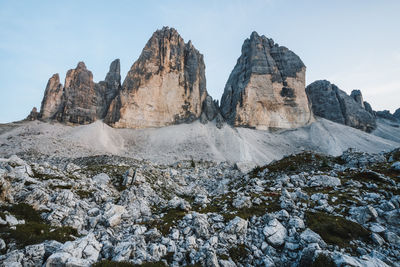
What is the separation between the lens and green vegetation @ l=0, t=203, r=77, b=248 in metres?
7.86

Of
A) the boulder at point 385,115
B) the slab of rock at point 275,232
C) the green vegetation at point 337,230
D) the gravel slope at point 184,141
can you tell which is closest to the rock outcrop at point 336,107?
the gravel slope at point 184,141

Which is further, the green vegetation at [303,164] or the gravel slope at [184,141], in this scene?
the gravel slope at [184,141]

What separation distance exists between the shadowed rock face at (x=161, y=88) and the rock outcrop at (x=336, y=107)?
77850 mm

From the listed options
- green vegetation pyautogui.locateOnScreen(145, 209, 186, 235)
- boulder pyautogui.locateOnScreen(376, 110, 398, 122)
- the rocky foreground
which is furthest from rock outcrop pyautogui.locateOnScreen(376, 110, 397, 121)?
green vegetation pyautogui.locateOnScreen(145, 209, 186, 235)

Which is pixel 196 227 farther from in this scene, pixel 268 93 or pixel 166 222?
pixel 268 93

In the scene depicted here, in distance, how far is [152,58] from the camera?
103m

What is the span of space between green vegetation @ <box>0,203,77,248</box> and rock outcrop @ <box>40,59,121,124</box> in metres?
95.1

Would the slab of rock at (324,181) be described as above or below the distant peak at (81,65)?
below

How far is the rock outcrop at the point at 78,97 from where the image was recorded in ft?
307

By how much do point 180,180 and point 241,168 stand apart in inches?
686

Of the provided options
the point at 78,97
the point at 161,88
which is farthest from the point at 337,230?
the point at 78,97

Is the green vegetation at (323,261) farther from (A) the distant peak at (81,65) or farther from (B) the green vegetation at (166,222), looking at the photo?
(A) the distant peak at (81,65)

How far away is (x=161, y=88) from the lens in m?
102

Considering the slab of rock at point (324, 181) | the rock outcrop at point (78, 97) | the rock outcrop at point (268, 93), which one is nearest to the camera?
the slab of rock at point (324, 181)
